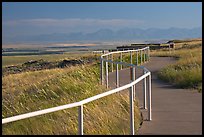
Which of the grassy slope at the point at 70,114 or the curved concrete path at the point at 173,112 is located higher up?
the grassy slope at the point at 70,114

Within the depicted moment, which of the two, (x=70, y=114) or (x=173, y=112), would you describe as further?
(x=173, y=112)

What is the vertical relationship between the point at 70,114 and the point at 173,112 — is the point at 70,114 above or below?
above

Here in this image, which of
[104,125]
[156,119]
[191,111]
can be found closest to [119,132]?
[104,125]

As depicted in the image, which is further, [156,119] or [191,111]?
[191,111]

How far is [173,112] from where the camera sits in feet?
35.7

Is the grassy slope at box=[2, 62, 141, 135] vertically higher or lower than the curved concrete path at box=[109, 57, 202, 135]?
higher

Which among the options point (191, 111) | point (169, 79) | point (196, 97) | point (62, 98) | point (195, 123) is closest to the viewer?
point (195, 123)

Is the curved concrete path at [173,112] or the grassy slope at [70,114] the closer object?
the grassy slope at [70,114]

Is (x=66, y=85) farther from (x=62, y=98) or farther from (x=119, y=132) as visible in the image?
(x=119, y=132)

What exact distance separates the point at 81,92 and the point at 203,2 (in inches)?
135

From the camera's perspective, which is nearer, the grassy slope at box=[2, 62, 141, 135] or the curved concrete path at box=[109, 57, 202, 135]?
the grassy slope at box=[2, 62, 141, 135]

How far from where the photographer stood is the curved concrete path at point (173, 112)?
29.7 ft

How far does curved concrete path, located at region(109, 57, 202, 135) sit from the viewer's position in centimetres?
904

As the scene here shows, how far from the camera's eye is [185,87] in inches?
599
